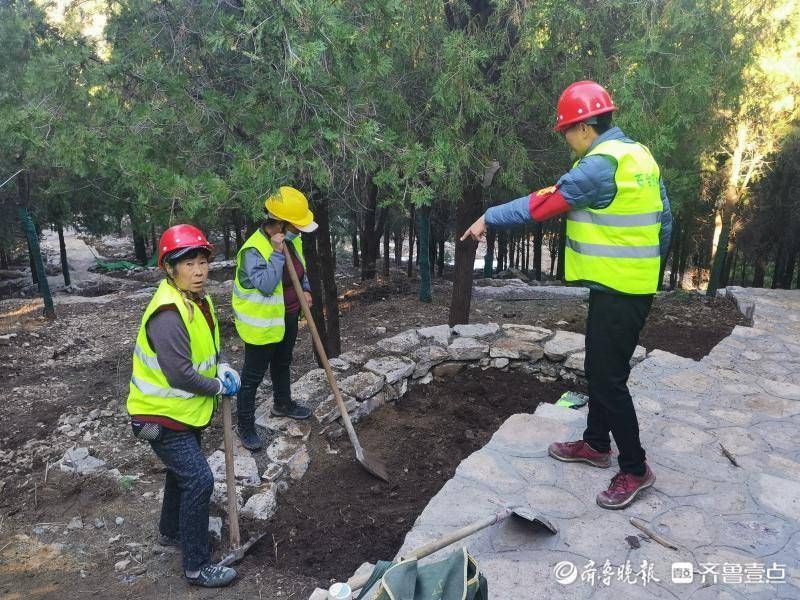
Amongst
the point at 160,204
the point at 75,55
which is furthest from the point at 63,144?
the point at 160,204

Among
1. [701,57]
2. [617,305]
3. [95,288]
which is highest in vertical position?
[701,57]

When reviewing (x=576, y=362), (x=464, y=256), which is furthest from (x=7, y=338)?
(x=576, y=362)

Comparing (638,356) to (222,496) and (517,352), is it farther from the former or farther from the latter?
(222,496)

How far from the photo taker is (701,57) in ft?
17.8

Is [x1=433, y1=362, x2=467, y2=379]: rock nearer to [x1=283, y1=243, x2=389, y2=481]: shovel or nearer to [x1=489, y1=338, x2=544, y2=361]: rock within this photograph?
[x1=489, y1=338, x2=544, y2=361]: rock

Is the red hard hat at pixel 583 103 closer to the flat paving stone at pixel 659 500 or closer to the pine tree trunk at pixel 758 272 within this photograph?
the flat paving stone at pixel 659 500

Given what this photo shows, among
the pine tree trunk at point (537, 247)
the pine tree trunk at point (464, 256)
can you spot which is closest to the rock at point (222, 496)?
the pine tree trunk at point (464, 256)

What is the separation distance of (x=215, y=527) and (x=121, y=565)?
55cm

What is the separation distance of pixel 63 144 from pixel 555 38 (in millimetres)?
4382

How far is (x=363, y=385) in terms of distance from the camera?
16.6 feet

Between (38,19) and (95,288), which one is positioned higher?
(38,19)

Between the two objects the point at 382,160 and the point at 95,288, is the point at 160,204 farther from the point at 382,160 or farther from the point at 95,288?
the point at 95,288

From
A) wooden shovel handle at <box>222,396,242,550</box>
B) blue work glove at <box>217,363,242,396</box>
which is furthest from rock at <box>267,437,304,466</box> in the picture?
blue work glove at <box>217,363,242,396</box>

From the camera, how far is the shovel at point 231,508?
3303 millimetres
